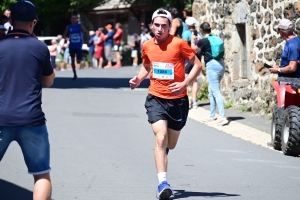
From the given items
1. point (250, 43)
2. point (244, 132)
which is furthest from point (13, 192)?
point (250, 43)

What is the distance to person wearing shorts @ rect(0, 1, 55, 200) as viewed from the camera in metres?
5.94

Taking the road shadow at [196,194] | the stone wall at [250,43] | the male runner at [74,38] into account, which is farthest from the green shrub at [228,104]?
the road shadow at [196,194]

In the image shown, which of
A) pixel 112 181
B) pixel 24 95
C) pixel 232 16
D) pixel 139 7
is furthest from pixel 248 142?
pixel 139 7

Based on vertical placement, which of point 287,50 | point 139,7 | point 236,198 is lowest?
point 139,7

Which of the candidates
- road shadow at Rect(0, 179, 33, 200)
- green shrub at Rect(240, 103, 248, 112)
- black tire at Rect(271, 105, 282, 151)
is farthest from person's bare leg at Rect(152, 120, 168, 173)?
green shrub at Rect(240, 103, 248, 112)

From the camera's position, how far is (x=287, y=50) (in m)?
11.2

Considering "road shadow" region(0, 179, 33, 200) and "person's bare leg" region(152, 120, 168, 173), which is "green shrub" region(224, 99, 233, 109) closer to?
"road shadow" region(0, 179, 33, 200)

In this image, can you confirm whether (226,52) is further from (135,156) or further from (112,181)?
(112,181)

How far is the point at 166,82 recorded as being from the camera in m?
7.92

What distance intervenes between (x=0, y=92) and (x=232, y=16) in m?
11.5

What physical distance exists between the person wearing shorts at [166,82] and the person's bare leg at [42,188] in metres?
1.81

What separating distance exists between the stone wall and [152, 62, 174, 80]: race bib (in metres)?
5.51

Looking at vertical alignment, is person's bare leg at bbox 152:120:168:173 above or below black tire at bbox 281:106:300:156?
above

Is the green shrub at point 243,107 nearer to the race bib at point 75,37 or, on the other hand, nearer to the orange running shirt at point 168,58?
the orange running shirt at point 168,58
